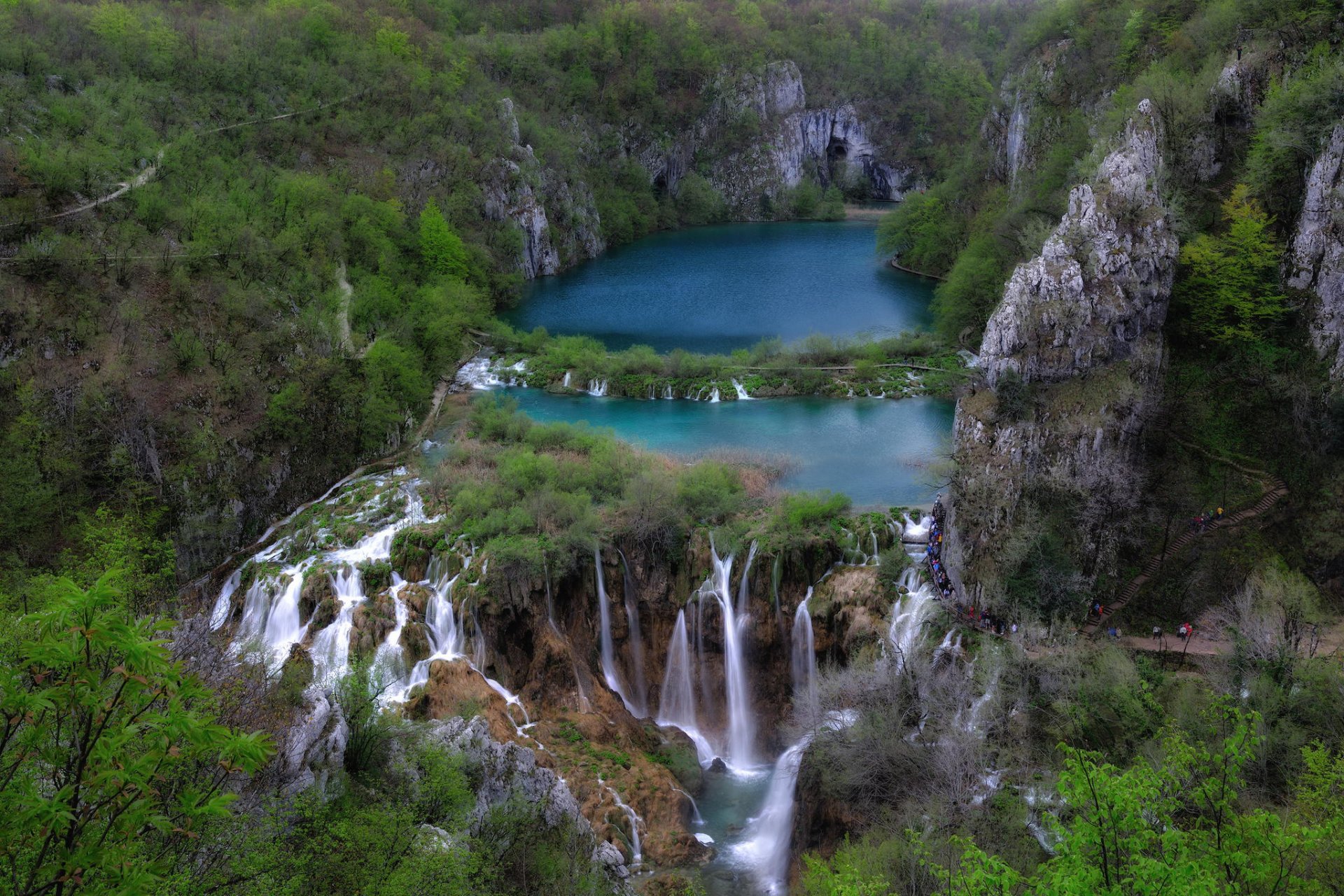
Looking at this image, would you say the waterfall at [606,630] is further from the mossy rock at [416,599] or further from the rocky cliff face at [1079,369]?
the rocky cliff face at [1079,369]

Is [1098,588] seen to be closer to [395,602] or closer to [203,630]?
[395,602]

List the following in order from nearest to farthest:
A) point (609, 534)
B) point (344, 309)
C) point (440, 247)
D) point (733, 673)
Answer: point (733, 673), point (609, 534), point (344, 309), point (440, 247)

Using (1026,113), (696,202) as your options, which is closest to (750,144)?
(696,202)

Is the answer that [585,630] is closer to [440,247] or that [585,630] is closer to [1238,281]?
[1238,281]

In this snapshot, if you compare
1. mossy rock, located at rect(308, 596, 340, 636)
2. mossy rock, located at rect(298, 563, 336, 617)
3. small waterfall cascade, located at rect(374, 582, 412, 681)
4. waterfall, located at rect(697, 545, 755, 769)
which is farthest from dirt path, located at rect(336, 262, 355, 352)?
waterfall, located at rect(697, 545, 755, 769)

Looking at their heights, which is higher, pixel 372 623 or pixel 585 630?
pixel 372 623
